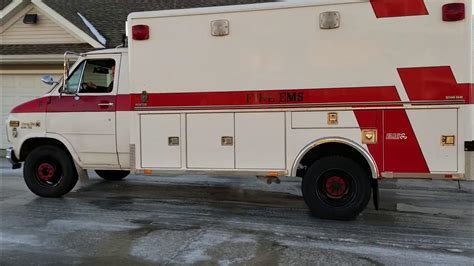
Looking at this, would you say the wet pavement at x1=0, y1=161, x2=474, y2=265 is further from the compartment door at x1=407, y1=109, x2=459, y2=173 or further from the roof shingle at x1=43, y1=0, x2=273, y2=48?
the roof shingle at x1=43, y1=0, x2=273, y2=48

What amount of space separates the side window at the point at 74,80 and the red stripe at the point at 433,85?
4959mm

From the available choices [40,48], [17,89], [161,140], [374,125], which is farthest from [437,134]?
[17,89]

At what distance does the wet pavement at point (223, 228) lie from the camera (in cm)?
504

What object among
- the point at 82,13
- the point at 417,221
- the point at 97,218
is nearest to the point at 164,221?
the point at 97,218

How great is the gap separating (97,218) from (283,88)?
10.6 ft

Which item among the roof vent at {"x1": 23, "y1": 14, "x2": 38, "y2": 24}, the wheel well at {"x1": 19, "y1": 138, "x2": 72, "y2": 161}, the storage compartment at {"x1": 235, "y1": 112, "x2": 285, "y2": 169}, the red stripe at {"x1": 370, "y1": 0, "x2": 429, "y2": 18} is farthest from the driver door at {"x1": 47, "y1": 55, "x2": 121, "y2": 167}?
the roof vent at {"x1": 23, "y1": 14, "x2": 38, "y2": 24}

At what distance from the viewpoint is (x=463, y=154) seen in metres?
5.96

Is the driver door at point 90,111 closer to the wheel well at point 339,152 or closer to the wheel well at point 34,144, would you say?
the wheel well at point 34,144

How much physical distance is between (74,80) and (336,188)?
457 centimetres

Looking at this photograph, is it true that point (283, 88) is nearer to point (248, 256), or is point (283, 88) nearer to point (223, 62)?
point (223, 62)

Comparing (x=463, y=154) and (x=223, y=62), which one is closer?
(x=463, y=154)

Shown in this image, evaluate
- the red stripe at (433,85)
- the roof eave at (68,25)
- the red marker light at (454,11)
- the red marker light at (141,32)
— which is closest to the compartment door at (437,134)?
the red stripe at (433,85)

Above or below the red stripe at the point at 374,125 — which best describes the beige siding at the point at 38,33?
above

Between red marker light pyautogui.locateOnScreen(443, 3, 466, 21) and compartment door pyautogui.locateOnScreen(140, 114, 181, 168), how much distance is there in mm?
3830
